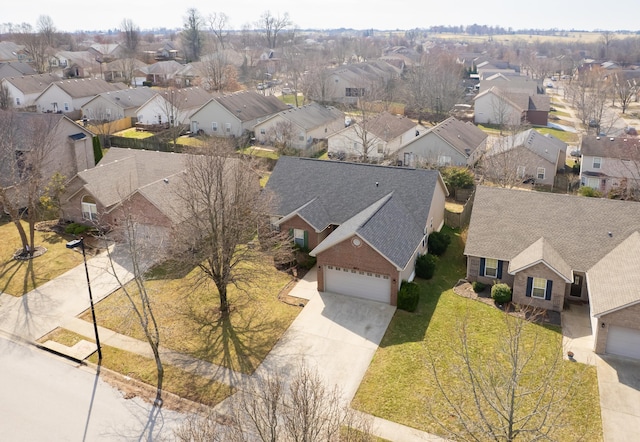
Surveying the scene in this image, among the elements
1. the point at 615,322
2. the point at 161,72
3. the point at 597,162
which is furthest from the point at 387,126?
the point at 161,72

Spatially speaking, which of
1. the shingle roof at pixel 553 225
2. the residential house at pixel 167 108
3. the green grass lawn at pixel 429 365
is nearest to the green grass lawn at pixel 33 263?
the green grass lawn at pixel 429 365

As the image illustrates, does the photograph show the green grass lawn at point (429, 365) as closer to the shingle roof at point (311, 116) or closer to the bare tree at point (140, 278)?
the bare tree at point (140, 278)

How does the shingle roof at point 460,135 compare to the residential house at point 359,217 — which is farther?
the shingle roof at point 460,135

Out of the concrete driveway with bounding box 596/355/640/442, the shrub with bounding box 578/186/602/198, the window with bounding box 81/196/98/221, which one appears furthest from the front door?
the window with bounding box 81/196/98/221

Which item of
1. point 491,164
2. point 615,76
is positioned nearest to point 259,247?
point 491,164

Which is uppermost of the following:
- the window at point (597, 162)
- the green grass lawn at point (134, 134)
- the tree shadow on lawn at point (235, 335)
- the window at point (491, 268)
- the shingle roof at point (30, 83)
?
the shingle roof at point (30, 83)

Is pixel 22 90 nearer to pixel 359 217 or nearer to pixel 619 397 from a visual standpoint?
pixel 359 217

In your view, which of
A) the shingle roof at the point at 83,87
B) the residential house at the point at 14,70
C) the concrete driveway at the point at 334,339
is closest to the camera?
the concrete driveway at the point at 334,339

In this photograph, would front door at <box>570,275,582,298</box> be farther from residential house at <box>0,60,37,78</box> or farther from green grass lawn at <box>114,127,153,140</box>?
residential house at <box>0,60,37,78</box>
